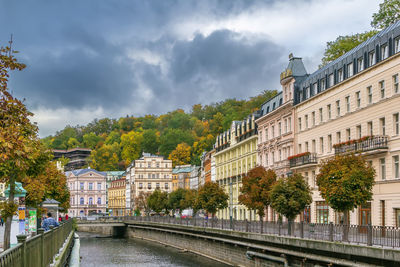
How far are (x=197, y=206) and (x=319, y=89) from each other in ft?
85.9

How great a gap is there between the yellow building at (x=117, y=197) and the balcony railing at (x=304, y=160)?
11141 cm

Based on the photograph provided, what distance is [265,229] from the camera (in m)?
41.1

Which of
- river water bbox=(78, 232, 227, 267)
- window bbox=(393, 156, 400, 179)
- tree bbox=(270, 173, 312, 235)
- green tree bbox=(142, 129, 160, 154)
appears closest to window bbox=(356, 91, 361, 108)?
window bbox=(393, 156, 400, 179)

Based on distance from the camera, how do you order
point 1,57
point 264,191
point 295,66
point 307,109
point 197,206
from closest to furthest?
point 1,57
point 264,191
point 307,109
point 295,66
point 197,206

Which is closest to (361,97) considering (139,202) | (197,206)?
(197,206)

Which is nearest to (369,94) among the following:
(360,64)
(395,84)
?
(360,64)

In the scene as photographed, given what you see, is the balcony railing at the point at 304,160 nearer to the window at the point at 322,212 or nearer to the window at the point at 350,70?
the window at the point at 322,212

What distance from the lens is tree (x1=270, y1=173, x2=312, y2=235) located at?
41.6 m

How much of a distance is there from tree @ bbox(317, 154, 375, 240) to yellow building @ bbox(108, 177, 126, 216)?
5357 inches

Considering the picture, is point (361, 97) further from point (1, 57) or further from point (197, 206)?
point (1, 57)

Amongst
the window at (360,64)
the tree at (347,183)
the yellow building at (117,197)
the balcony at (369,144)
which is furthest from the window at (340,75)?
the yellow building at (117,197)

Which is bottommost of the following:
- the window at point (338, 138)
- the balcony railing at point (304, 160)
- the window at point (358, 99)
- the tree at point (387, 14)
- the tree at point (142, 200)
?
the tree at point (142, 200)

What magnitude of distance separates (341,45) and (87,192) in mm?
122705

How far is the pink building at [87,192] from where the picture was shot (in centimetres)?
17588
